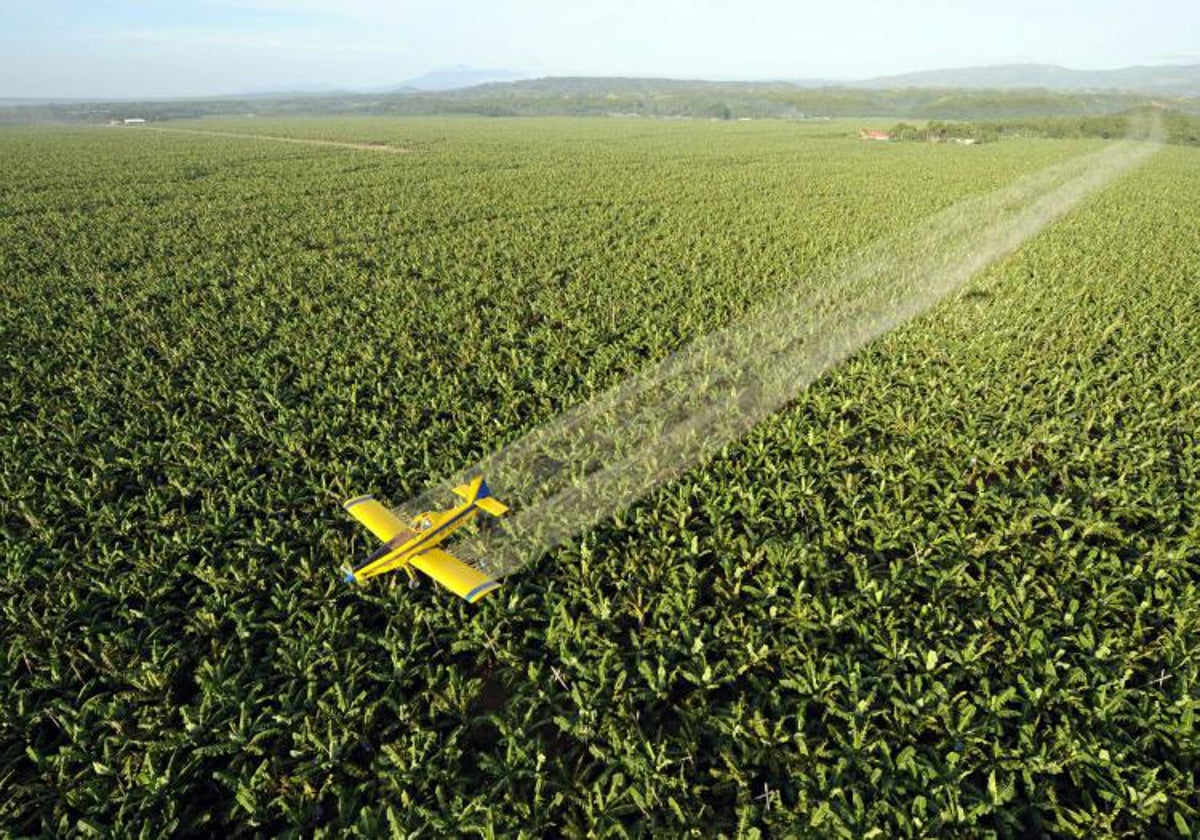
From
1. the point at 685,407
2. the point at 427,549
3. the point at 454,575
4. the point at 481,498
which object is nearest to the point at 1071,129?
the point at 685,407

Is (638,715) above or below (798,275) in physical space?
below

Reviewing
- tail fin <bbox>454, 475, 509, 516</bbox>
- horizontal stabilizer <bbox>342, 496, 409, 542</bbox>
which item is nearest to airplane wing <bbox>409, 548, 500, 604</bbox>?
horizontal stabilizer <bbox>342, 496, 409, 542</bbox>

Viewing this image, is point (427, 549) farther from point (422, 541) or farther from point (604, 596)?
point (604, 596)

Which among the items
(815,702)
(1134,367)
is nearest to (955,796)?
(815,702)

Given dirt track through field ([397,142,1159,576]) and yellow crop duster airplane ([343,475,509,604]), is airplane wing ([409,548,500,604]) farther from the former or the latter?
dirt track through field ([397,142,1159,576])

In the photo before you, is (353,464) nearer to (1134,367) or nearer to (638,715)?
(638,715)
